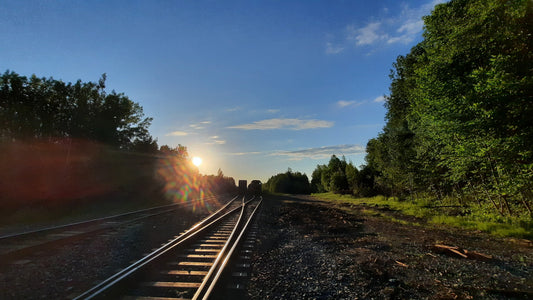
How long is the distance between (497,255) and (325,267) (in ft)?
A: 16.2

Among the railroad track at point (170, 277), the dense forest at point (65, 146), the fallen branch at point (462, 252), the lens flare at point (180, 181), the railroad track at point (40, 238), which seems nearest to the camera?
the railroad track at point (170, 277)

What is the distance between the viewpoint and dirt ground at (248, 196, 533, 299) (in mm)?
4094

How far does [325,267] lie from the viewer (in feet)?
17.5

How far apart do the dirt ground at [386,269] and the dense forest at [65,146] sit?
18.7 m

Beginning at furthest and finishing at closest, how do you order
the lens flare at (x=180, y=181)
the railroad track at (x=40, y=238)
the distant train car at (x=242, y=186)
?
the distant train car at (x=242, y=186) → the lens flare at (x=180, y=181) → the railroad track at (x=40, y=238)

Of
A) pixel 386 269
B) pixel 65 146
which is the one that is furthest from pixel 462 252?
pixel 65 146

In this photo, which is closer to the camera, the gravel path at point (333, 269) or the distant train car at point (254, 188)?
the gravel path at point (333, 269)

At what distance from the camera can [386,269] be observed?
516 centimetres

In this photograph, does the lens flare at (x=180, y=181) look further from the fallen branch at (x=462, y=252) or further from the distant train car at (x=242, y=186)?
the fallen branch at (x=462, y=252)

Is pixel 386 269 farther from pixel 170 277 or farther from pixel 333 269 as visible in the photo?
pixel 170 277

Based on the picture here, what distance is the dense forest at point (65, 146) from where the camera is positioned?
17.4 metres

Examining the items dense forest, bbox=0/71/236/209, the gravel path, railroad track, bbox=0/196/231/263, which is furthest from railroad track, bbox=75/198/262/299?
dense forest, bbox=0/71/236/209

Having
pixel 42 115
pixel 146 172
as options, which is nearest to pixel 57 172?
pixel 42 115

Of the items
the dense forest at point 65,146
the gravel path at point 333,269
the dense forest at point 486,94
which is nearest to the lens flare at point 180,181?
the dense forest at point 65,146
